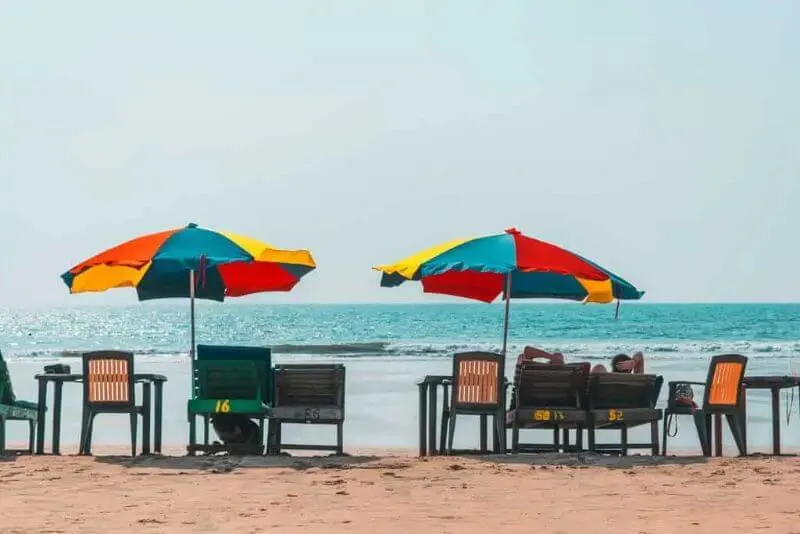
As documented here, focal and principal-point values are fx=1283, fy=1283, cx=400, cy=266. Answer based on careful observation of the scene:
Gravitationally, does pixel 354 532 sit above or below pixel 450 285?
below

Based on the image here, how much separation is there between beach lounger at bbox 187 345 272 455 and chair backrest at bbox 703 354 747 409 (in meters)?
3.35

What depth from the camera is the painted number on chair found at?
9.27 m

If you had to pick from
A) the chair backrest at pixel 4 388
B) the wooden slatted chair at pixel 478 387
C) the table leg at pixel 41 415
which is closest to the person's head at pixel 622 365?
the wooden slatted chair at pixel 478 387

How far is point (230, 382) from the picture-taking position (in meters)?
9.44

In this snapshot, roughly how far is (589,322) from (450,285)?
189 feet

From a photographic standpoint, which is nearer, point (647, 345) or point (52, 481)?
point (52, 481)

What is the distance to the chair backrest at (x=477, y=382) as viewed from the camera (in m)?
9.36

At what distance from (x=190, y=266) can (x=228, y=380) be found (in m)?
0.88

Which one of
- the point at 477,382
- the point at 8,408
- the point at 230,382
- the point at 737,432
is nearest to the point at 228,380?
the point at 230,382

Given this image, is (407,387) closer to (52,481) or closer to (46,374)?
(46,374)

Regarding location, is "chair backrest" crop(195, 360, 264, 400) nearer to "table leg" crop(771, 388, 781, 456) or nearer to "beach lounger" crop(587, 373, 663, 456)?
"beach lounger" crop(587, 373, 663, 456)

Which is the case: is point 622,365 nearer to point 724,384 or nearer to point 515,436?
point 724,384

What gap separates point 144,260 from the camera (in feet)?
30.5

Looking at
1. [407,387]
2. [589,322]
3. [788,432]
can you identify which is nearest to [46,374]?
[788,432]
